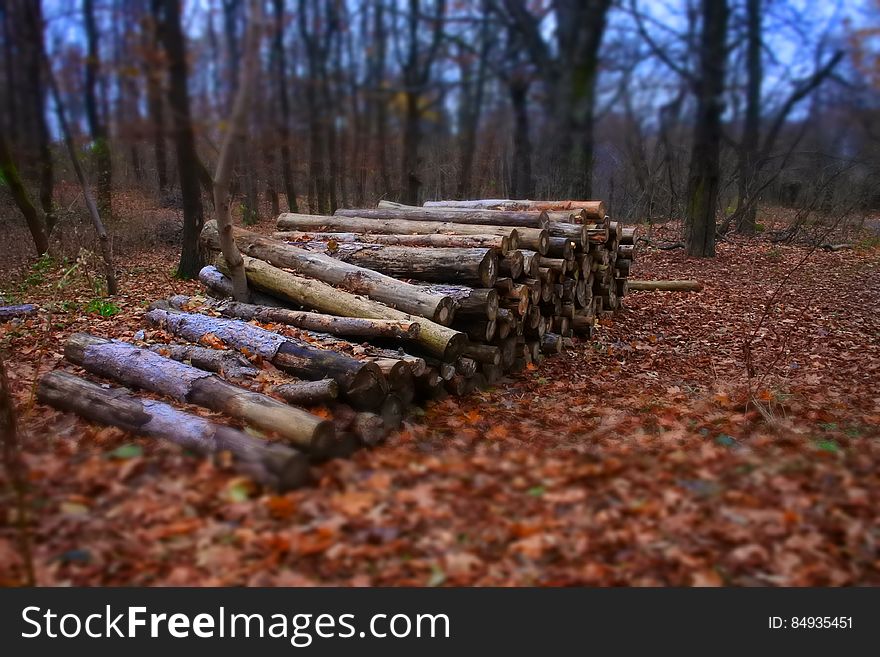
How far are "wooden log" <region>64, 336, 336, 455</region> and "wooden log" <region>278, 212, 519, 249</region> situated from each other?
12.4 feet

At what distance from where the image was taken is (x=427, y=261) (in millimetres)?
7168

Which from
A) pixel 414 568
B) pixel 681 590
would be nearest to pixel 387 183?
pixel 414 568

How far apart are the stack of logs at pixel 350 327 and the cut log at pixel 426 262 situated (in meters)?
0.02

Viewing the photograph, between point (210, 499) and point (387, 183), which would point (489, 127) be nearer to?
point (387, 183)

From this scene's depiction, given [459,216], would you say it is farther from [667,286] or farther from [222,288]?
[667,286]

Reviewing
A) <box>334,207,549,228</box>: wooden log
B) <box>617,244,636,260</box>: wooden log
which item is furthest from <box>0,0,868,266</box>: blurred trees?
<box>617,244,636,260</box>: wooden log

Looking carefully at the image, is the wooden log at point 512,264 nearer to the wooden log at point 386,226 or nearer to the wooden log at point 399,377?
the wooden log at point 386,226

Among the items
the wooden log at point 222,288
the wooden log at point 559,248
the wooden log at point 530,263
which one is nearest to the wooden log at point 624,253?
the wooden log at point 559,248

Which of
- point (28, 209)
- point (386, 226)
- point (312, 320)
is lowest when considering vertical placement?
point (312, 320)

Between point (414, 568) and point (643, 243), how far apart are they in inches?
634

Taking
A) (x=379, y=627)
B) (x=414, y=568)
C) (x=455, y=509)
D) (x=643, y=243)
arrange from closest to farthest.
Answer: (x=379, y=627)
(x=414, y=568)
(x=455, y=509)
(x=643, y=243)

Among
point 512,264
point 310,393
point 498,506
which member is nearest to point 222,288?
point 310,393

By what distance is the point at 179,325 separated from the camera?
6.57 meters

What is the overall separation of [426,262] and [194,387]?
121 inches
